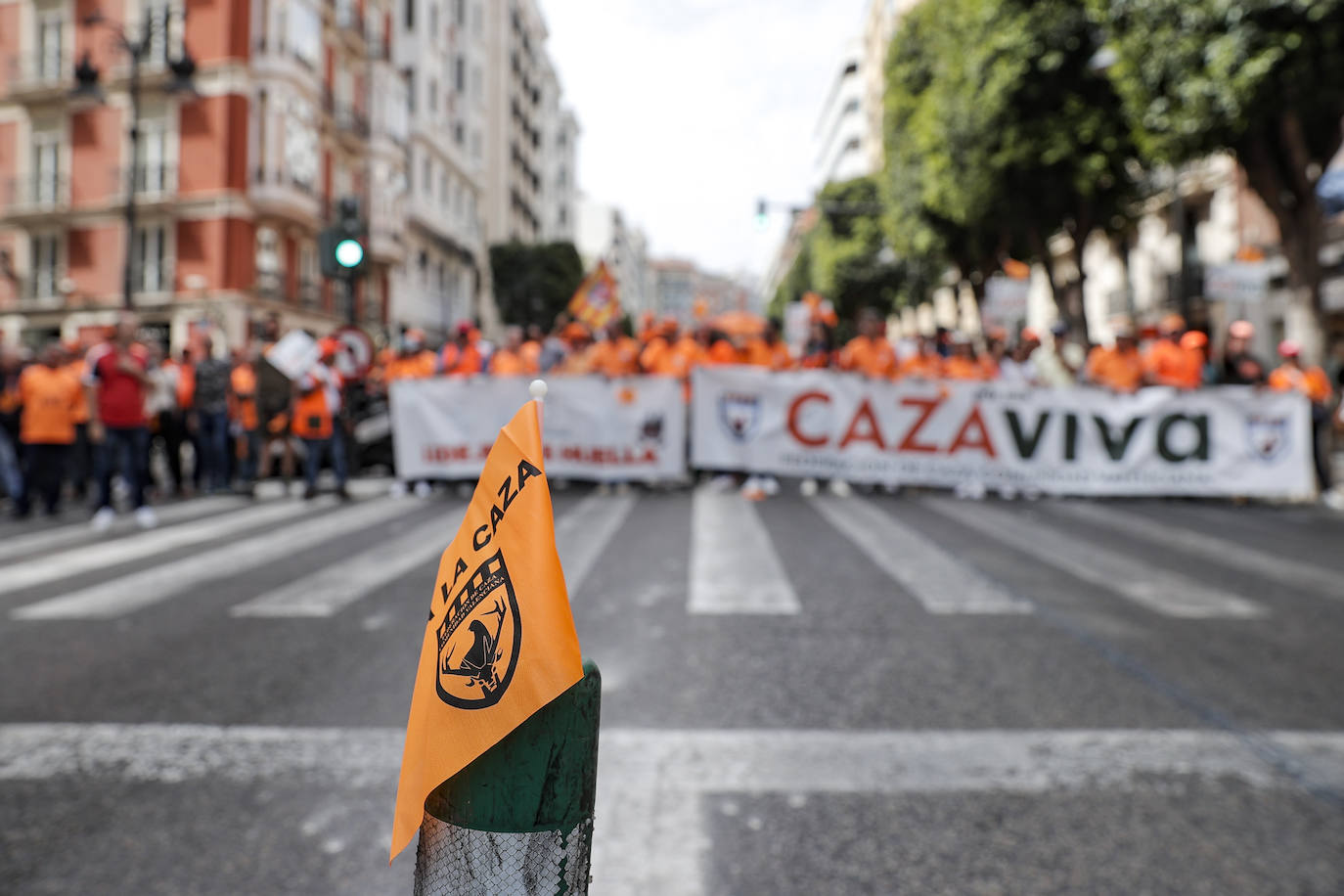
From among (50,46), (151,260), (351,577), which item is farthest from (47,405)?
(50,46)

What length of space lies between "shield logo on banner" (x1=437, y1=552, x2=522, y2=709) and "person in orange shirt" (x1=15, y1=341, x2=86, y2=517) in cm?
1111

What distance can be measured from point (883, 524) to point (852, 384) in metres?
2.38

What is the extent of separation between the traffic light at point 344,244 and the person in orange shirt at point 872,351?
561 cm

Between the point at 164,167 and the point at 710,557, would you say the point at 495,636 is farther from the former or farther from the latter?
the point at 164,167

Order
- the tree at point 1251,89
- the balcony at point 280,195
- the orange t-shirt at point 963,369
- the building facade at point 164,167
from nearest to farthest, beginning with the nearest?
the orange t-shirt at point 963,369 → the tree at point 1251,89 → the building facade at point 164,167 → the balcony at point 280,195

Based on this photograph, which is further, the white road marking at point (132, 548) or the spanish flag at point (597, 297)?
the spanish flag at point (597, 297)

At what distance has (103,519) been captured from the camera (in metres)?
9.22

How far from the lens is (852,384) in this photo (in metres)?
10.9

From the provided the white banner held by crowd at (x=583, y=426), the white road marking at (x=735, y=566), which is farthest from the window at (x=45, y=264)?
the white road marking at (x=735, y=566)

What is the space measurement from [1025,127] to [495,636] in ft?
75.4

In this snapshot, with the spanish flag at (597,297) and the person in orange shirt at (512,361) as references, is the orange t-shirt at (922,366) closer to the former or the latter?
the person in orange shirt at (512,361)

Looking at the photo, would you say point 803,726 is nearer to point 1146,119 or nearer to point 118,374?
point 118,374

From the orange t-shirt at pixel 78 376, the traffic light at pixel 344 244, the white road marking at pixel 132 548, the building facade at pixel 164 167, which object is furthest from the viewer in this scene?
the building facade at pixel 164 167

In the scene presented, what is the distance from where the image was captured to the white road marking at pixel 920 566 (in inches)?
228
